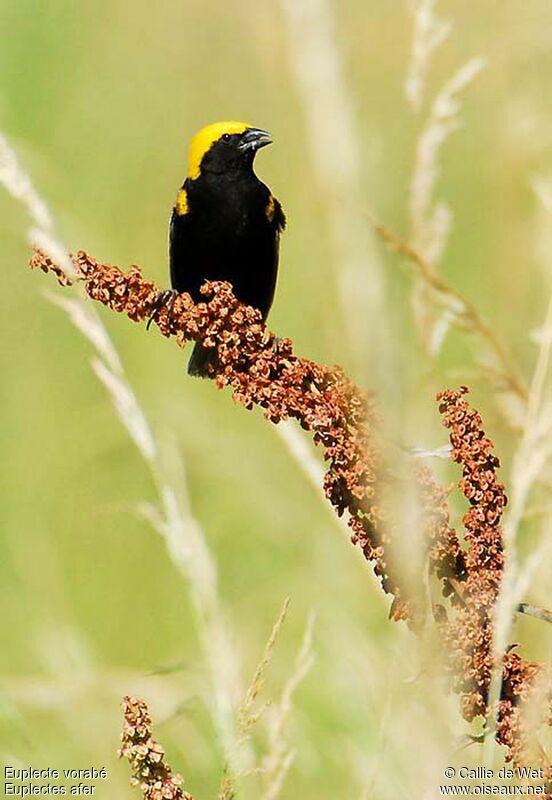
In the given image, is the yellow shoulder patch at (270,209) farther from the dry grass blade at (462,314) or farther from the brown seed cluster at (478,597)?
the brown seed cluster at (478,597)

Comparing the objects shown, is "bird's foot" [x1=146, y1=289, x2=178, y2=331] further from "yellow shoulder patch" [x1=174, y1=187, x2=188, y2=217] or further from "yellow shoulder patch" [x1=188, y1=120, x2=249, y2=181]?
"yellow shoulder patch" [x1=188, y1=120, x2=249, y2=181]

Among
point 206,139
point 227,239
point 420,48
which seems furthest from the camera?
point 206,139

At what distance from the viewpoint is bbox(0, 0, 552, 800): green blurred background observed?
2434mm

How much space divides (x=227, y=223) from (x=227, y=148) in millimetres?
322

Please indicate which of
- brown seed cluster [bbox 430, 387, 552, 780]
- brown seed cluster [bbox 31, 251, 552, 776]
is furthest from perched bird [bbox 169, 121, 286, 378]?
brown seed cluster [bbox 430, 387, 552, 780]

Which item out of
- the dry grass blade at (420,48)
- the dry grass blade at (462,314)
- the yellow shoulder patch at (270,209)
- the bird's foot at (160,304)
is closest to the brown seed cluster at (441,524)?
the bird's foot at (160,304)

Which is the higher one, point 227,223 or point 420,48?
point 227,223

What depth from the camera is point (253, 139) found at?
13.8ft

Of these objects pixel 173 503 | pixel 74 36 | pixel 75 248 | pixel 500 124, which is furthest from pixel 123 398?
pixel 74 36

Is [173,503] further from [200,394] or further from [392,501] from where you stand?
[200,394]

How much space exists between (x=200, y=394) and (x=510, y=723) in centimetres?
295

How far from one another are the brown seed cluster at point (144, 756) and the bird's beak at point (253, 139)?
280cm

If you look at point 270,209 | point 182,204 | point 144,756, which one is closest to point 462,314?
point 144,756

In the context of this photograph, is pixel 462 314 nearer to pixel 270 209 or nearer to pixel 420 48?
pixel 420 48
